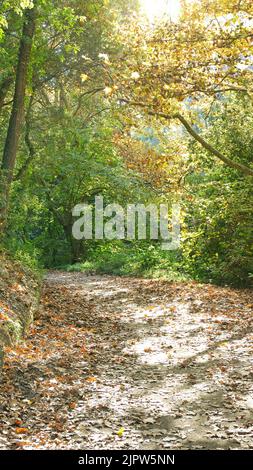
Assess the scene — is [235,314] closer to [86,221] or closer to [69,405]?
[69,405]

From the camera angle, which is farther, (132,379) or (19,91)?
(19,91)

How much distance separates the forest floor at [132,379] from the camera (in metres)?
4.86

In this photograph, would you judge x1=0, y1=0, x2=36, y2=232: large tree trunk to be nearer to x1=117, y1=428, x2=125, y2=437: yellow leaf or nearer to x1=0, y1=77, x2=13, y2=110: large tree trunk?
x1=0, y1=77, x2=13, y2=110: large tree trunk

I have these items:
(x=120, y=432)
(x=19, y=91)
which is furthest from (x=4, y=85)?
(x=120, y=432)

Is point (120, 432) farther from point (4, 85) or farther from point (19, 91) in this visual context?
point (4, 85)

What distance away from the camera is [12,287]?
923 cm

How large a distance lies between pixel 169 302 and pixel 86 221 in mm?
13311

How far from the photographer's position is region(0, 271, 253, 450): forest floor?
191 inches

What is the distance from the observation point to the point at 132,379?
6.66 metres
